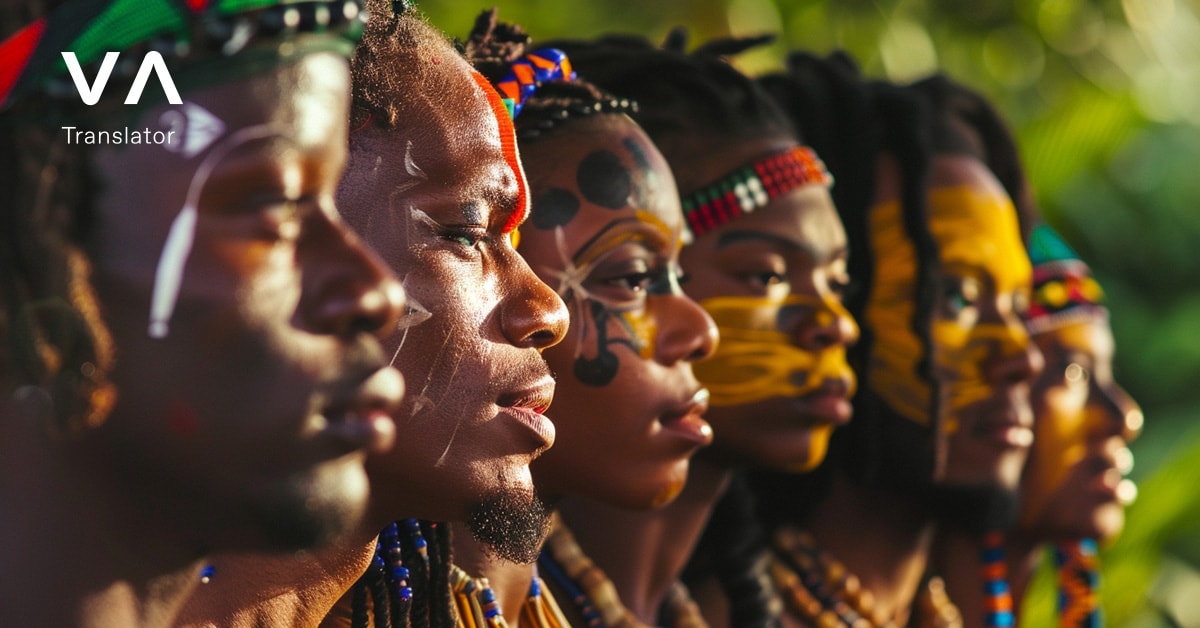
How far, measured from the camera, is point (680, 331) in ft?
10.5

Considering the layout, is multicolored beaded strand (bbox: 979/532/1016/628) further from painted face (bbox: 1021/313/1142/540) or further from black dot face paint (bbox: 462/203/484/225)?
black dot face paint (bbox: 462/203/484/225)

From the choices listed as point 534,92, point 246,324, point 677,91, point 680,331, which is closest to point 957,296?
point 677,91

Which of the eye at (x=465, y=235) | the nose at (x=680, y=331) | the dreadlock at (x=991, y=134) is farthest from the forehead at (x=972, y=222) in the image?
the eye at (x=465, y=235)

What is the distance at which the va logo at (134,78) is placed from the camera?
1.81m

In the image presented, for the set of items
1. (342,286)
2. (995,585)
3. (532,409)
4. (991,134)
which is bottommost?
(995,585)

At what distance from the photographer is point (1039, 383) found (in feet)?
16.9

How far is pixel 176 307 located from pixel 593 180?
150 centimetres

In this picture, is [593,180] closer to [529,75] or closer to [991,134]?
[529,75]

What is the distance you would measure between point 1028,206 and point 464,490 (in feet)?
10.4

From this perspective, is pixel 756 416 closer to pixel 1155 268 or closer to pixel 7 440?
pixel 7 440

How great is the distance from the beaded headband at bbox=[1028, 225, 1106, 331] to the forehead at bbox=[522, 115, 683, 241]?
7.52 feet

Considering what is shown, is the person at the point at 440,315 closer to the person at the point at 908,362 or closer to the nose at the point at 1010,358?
the person at the point at 908,362

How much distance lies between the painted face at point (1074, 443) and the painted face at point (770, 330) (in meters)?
1.50

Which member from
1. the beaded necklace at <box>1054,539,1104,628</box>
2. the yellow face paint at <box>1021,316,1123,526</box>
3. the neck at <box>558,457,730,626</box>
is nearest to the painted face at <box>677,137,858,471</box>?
the neck at <box>558,457,730,626</box>
